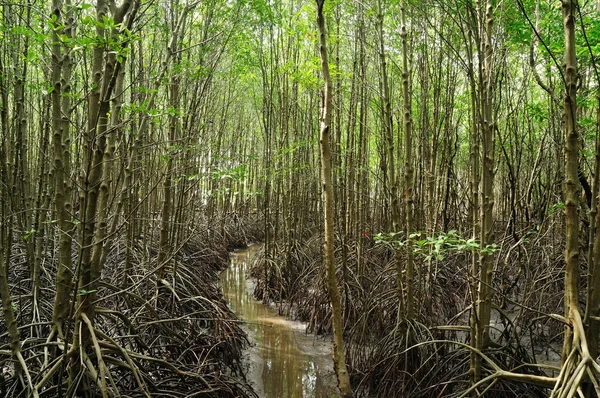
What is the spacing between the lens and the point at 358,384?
446cm

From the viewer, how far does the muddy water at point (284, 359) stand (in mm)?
4656

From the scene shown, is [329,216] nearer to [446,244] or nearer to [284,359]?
[446,244]

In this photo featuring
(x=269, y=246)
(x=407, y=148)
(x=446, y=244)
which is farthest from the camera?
(x=269, y=246)

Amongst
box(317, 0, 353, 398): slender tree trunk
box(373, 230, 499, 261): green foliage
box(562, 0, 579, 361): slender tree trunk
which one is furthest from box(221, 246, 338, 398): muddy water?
box(562, 0, 579, 361): slender tree trunk

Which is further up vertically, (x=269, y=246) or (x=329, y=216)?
(x=329, y=216)

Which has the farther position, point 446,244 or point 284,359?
point 284,359

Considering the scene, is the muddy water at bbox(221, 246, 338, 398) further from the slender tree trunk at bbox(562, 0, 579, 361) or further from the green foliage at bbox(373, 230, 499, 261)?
the slender tree trunk at bbox(562, 0, 579, 361)

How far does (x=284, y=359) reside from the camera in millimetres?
5496

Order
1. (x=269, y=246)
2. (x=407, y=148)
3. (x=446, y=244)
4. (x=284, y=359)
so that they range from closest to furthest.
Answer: (x=446, y=244)
(x=407, y=148)
(x=284, y=359)
(x=269, y=246)

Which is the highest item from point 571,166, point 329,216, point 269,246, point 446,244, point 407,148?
point 407,148

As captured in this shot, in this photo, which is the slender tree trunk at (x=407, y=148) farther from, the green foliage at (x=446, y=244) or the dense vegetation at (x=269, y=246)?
the green foliage at (x=446, y=244)

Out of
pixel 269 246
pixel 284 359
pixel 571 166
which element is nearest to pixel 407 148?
pixel 571 166

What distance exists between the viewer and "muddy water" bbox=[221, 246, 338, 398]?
15.3 ft

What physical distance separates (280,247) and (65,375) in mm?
6165
